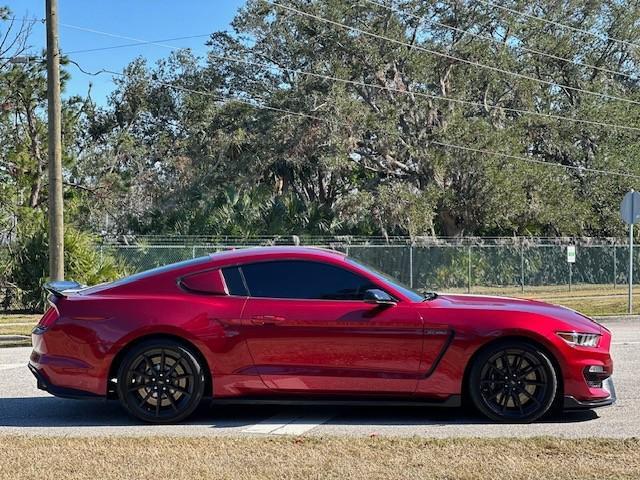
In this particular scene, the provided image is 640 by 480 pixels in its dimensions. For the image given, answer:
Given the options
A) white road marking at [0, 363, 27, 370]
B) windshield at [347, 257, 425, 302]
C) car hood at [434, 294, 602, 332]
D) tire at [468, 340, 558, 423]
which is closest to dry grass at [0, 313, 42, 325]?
white road marking at [0, 363, 27, 370]

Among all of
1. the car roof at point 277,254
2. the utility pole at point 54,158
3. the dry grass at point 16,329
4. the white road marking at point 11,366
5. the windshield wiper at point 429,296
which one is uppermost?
the utility pole at point 54,158

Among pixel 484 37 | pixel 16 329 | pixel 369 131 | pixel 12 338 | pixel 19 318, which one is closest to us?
pixel 12 338

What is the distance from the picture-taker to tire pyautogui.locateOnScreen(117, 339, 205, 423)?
708 centimetres

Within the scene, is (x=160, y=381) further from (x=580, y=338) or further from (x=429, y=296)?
(x=580, y=338)

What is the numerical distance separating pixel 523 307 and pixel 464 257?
74.5ft

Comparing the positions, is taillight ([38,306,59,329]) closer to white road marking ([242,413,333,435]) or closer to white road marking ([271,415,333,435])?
white road marking ([242,413,333,435])

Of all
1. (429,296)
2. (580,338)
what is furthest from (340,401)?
(580,338)

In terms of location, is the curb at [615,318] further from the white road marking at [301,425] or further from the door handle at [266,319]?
the door handle at [266,319]

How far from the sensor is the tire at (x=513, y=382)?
7.00 m

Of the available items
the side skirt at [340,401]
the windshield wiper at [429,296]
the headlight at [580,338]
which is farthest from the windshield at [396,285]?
the headlight at [580,338]

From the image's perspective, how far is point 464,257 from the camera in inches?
1172

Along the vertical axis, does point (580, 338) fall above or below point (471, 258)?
below

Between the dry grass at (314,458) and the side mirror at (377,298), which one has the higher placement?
the side mirror at (377,298)

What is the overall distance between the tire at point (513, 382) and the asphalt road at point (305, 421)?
141 mm
